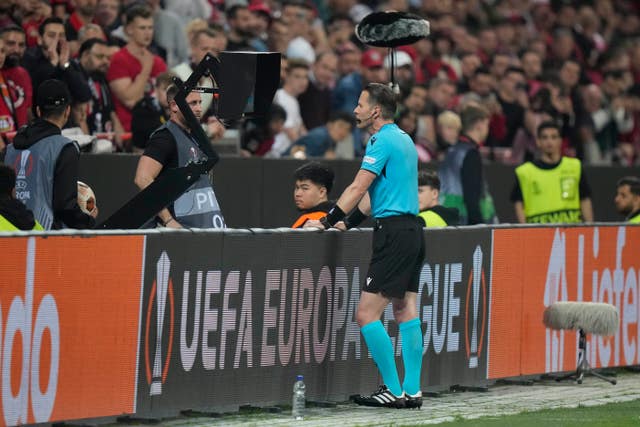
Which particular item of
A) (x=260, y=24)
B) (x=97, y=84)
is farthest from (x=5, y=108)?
(x=260, y=24)

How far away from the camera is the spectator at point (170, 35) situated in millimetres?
17297

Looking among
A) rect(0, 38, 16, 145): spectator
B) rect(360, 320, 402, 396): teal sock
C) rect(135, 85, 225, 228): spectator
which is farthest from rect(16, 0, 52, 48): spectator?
rect(360, 320, 402, 396): teal sock

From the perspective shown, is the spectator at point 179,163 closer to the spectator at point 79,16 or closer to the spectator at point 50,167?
the spectator at point 50,167

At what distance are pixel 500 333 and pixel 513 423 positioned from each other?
2.58 metres

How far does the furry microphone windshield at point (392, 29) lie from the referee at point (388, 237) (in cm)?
180

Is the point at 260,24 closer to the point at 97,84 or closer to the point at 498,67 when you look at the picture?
the point at 97,84

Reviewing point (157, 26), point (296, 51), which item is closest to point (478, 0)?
point (296, 51)

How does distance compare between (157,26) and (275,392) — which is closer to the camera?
(275,392)

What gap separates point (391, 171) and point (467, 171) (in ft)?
18.4

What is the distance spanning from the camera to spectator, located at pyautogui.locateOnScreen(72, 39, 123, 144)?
14.9 m

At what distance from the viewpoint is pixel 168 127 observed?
444 inches

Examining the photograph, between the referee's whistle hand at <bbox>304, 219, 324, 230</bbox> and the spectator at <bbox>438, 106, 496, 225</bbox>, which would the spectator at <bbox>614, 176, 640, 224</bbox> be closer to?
the spectator at <bbox>438, 106, 496, 225</bbox>

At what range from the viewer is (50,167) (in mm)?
10695

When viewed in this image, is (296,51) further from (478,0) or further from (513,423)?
(513,423)
